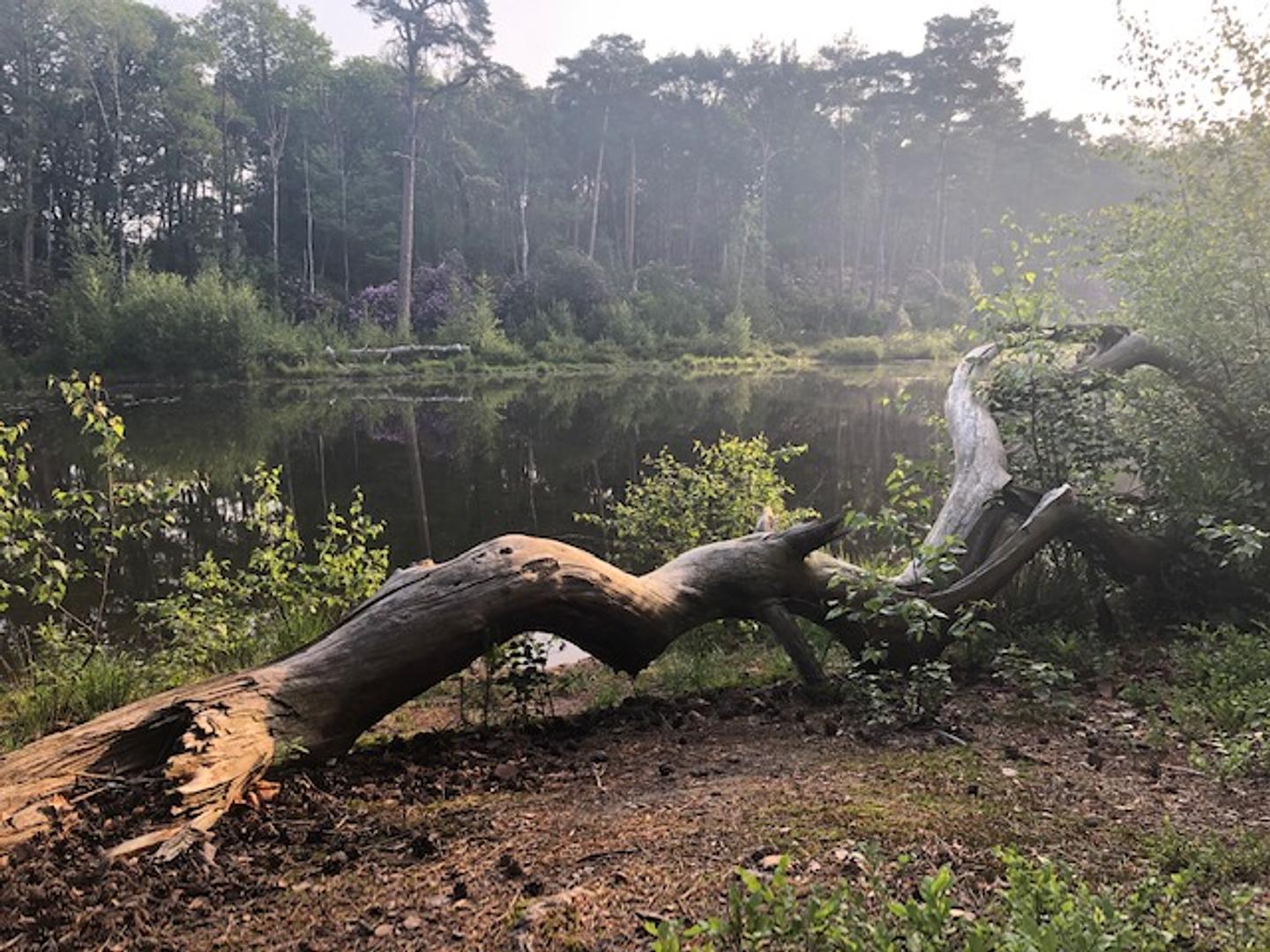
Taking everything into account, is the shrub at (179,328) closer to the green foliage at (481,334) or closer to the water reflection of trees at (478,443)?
the water reflection of trees at (478,443)

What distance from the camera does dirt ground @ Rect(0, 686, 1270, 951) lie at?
268 centimetres

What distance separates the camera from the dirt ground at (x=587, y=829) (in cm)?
268

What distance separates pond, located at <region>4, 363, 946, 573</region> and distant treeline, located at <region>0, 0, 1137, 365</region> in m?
12.7

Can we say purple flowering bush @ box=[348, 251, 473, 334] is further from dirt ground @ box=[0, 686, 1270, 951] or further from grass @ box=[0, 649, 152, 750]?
dirt ground @ box=[0, 686, 1270, 951]

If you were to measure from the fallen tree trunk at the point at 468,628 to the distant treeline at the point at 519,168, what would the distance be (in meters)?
32.2

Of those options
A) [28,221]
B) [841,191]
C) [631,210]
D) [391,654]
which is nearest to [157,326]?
[28,221]

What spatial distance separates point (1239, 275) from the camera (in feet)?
A: 20.9

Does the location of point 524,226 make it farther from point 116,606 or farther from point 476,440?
point 116,606

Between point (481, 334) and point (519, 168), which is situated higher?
point (519, 168)

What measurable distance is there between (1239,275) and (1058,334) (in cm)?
125

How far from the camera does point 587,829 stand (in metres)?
3.35

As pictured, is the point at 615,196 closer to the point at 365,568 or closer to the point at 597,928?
the point at 365,568

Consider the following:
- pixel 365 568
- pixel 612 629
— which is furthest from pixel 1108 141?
pixel 365 568

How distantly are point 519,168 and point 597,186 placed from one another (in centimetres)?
488
